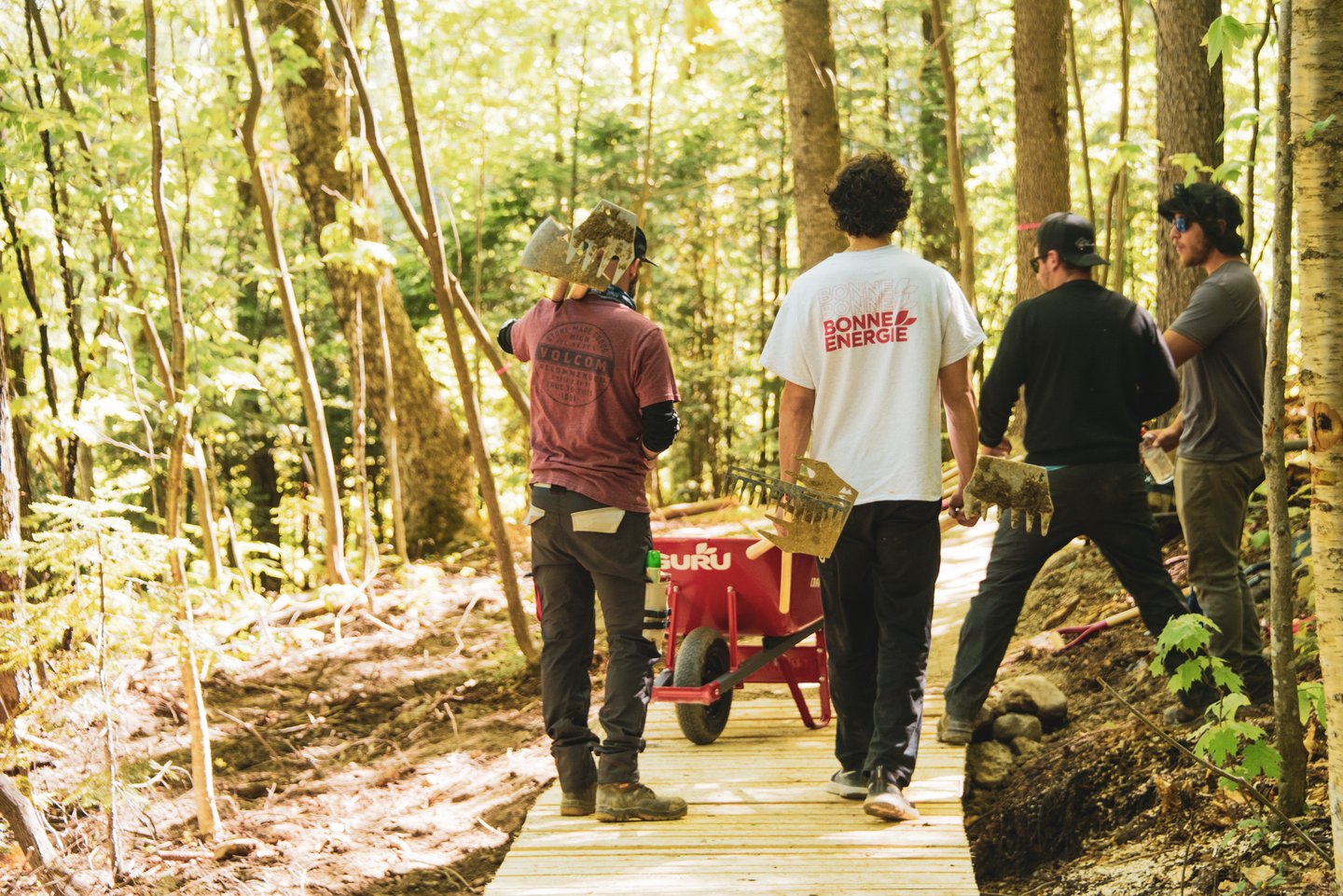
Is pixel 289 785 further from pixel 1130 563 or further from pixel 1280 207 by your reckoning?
pixel 1280 207

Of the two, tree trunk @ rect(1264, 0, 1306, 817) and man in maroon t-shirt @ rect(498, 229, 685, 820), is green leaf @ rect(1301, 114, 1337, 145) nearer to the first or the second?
tree trunk @ rect(1264, 0, 1306, 817)

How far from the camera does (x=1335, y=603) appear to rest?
254 cm

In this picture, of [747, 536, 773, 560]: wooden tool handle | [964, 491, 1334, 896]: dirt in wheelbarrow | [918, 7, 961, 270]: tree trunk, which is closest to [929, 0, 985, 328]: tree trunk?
[918, 7, 961, 270]: tree trunk

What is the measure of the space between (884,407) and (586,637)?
131cm

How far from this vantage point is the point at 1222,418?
4617 mm

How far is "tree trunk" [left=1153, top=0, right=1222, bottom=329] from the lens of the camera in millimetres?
7418

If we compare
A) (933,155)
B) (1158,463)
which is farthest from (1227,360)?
(933,155)

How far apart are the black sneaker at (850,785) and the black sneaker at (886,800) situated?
197mm

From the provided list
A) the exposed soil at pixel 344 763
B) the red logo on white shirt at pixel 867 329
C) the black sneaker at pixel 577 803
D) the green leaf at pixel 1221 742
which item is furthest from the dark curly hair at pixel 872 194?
the exposed soil at pixel 344 763

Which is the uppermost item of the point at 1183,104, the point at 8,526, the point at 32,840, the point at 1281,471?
the point at 1183,104

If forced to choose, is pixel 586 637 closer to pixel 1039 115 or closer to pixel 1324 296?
pixel 1324 296

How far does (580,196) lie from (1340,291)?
1446 cm

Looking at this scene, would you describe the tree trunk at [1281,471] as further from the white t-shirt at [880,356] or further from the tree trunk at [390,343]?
the tree trunk at [390,343]

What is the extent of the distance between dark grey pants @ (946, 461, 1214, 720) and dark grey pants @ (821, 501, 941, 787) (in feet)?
2.27
